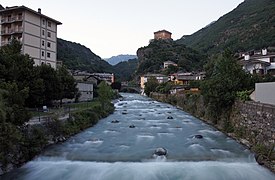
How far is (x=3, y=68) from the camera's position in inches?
736

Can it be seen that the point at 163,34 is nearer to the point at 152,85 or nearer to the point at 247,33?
the point at 247,33

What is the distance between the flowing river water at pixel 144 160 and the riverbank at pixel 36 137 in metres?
0.48

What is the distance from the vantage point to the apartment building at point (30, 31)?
145 ft

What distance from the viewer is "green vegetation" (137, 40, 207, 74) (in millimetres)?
117375

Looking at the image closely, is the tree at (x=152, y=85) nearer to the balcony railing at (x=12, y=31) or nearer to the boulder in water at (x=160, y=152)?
the balcony railing at (x=12, y=31)

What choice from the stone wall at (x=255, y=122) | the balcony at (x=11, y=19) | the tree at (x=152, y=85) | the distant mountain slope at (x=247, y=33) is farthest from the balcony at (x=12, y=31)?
the tree at (x=152, y=85)

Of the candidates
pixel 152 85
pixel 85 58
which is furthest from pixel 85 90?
pixel 85 58

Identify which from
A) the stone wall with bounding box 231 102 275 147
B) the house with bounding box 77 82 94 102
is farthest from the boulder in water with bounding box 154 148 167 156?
the house with bounding box 77 82 94 102

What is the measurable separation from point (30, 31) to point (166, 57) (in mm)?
94501

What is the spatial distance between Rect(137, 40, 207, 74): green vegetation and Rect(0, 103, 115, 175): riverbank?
8815 cm

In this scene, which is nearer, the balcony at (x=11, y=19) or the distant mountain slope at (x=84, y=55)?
the balcony at (x=11, y=19)

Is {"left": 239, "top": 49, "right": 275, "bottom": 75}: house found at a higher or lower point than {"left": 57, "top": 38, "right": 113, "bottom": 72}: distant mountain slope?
lower

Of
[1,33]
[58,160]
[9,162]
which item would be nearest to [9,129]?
[9,162]

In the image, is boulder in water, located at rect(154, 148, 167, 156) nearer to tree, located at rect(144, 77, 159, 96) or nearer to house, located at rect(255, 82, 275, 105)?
house, located at rect(255, 82, 275, 105)
